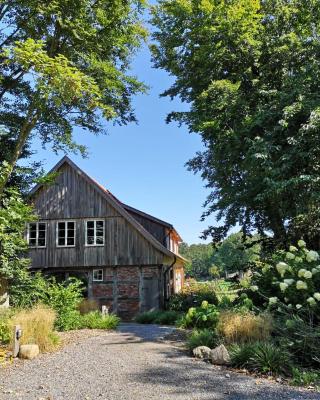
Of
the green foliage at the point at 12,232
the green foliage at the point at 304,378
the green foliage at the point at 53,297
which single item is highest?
the green foliage at the point at 12,232

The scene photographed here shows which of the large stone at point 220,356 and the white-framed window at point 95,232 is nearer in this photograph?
the large stone at point 220,356

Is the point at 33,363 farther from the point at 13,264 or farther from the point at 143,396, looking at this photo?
the point at 13,264

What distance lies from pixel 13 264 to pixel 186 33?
12486mm

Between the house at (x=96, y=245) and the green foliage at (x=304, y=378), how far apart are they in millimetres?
14728

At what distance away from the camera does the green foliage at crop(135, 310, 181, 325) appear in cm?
1711

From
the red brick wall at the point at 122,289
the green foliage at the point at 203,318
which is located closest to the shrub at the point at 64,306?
the green foliage at the point at 203,318

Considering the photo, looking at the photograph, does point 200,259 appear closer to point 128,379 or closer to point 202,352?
point 202,352

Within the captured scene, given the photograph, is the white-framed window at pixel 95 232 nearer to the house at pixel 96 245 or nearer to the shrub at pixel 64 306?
the house at pixel 96 245

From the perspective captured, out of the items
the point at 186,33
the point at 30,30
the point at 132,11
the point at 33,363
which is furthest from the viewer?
the point at 186,33

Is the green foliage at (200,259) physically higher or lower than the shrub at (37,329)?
higher

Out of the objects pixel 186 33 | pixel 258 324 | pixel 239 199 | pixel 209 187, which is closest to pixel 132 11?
pixel 186 33

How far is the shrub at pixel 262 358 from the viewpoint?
7105mm

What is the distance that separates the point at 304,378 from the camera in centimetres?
661

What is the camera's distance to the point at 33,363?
26.7 feet
